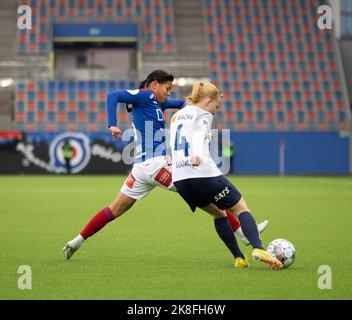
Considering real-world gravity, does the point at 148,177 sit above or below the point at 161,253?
above

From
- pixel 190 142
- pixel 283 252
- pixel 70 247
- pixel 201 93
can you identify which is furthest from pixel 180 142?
pixel 70 247

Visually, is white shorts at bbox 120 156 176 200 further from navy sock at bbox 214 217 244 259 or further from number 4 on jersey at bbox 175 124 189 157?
number 4 on jersey at bbox 175 124 189 157

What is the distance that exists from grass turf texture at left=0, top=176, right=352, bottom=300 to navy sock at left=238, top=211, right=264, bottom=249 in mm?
276

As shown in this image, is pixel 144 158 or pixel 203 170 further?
pixel 144 158

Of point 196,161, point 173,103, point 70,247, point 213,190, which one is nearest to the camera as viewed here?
point 196,161

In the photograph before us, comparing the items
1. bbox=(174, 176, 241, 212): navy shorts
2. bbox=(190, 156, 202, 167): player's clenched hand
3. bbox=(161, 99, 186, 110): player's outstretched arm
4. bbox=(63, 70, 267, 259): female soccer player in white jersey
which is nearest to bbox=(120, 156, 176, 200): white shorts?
bbox=(63, 70, 267, 259): female soccer player in white jersey

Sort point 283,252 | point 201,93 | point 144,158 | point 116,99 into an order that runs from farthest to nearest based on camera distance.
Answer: point 144,158, point 116,99, point 283,252, point 201,93

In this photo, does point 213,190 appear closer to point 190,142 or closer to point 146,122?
point 190,142

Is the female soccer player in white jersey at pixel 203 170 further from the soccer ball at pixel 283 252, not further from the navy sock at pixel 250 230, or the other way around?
the soccer ball at pixel 283 252

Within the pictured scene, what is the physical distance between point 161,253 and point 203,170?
77.0 inches

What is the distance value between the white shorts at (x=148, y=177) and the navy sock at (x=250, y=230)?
1089 millimetres

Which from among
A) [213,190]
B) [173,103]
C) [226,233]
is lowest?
[226,233]

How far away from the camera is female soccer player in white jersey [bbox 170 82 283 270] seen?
7738mm

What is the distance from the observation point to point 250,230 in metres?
7.82
